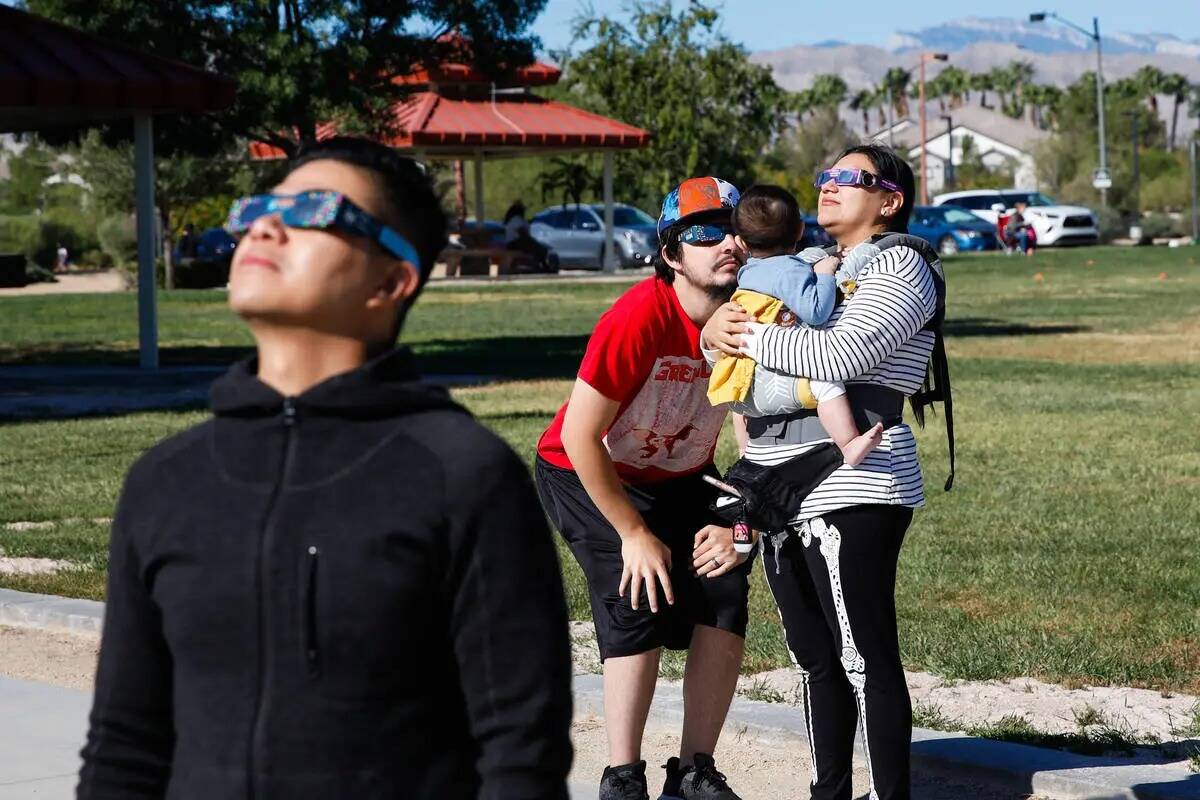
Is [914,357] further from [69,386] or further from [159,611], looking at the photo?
[69,386]

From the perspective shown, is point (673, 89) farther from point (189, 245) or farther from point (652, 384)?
point (652, 384)

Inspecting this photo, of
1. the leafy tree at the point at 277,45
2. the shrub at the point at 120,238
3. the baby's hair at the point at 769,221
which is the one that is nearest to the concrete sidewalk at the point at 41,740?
the baby's hair at the point at 769,221

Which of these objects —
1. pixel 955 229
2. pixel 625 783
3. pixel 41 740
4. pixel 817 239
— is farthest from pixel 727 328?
pixel 955 229

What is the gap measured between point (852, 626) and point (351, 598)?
93.2 inches

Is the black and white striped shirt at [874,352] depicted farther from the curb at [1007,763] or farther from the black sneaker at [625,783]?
the curb at [1007,763]

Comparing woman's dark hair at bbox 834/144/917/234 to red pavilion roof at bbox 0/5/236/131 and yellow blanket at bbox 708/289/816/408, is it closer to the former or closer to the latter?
yellow blanket at bbox 708/289/816/408

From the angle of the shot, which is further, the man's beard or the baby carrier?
the man's beard

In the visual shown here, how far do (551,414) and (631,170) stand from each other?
3860 centimetres

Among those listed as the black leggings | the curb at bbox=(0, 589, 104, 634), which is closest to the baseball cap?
the black leggings

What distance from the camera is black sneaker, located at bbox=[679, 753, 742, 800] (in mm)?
5125

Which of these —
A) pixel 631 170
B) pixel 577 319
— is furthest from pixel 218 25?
pixel 631 170

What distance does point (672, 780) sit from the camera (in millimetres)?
5227

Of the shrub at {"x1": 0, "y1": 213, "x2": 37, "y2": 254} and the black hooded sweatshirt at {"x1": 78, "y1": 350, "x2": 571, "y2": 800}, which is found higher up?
the shrub at {"x1": 0, "y1": 213, "x2": 37, "y2": 254}

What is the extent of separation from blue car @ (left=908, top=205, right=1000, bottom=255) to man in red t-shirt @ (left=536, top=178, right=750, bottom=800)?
159 feet
